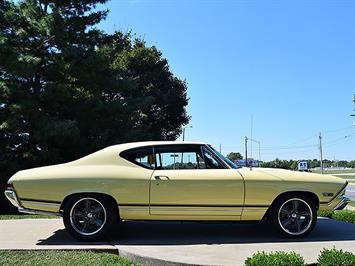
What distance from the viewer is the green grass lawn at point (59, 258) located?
5.57m

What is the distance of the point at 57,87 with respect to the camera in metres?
17.6

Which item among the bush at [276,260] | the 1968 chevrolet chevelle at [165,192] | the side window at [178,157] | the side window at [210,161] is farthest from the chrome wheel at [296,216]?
the bush at [276,260]

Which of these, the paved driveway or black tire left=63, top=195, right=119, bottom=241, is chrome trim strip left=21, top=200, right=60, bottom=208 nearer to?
black tire left=63, top=195, right=119, bottom=241

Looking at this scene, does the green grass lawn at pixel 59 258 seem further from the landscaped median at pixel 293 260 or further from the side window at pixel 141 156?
the landscaped median at pixel 293 260

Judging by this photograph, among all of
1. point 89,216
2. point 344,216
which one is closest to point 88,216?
point 89,216

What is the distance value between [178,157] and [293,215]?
1.94 m

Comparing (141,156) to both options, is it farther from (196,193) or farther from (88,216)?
(88,216)

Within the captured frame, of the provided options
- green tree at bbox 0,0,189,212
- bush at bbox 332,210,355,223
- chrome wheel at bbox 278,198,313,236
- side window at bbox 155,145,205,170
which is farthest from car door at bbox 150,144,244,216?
green tree at bbox 0,0,189,212

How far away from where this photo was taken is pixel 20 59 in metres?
16.4

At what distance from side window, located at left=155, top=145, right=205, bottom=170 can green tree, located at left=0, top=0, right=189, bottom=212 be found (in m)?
10.3

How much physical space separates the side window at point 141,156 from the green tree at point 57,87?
33.1 ft

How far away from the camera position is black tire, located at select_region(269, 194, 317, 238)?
694 centimetres

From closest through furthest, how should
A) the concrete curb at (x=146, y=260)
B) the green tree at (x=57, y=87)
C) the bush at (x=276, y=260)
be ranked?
1. the bush at (x=276, y=260)
2. the concrete curb at (x=146, y=260)
3. the green tree at (x=57, y=87)

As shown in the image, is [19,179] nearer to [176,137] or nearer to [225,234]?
[225,234]
